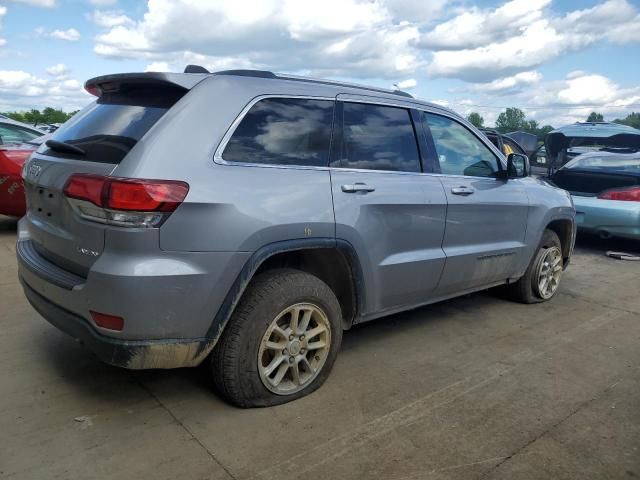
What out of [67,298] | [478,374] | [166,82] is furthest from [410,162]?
[67,298]

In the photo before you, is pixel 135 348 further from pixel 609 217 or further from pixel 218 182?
pixel 609 217

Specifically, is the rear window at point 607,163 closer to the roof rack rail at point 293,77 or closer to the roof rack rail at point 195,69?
the roof rack rail at point 293,77

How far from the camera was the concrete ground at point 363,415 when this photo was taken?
2.58 m

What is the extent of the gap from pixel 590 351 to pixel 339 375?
1967 mm

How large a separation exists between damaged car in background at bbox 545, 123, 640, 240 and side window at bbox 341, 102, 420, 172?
476 cm

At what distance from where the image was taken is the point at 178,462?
2.56m

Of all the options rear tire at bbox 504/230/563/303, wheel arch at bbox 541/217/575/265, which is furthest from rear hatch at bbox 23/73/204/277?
wheel arch at bbox 541/217/575/265

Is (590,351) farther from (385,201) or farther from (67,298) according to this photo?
(67,298)

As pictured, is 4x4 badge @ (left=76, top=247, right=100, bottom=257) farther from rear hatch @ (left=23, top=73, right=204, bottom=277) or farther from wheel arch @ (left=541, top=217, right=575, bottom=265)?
wheel arch @ (left=541, top=217, right=575, bottom=265)

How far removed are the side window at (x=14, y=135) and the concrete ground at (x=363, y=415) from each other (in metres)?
3.92

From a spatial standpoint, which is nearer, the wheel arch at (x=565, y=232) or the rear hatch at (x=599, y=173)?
the wheel arch at (x=565, y=232)

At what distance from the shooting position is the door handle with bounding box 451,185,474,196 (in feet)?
13.1

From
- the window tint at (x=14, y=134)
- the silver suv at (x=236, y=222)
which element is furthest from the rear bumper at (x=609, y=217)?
the window tint at (x=14, y=134)

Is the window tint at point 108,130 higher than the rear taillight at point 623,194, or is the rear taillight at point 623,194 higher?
the window tint at point 108,130
